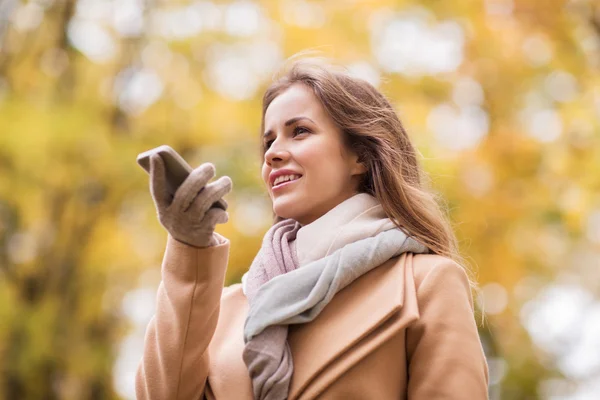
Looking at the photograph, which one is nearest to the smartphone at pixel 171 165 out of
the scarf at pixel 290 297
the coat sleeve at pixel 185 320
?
the coat sleeve at pixel 185 320

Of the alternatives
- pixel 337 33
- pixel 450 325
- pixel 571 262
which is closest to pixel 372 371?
pixel 450 325

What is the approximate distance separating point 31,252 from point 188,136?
173 centimetres

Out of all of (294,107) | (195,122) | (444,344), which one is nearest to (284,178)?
(294,107)

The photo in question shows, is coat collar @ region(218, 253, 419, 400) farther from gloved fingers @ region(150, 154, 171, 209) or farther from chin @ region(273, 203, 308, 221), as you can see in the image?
gloved fingers @ region(150, 154, 171, 209)

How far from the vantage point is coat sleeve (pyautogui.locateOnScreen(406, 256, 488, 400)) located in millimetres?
1982

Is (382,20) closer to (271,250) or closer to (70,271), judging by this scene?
(70,271)

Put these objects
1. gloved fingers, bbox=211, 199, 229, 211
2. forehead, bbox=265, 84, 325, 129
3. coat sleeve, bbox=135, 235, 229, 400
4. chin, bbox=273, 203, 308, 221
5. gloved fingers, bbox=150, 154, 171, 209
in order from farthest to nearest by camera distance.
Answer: forehead, bbox=265, 84, 325, 129, chin, bbox=273, 203, 308, 221, coat sleeve, bbox=135, 235, 229, 400, gloved fingers, bbox=211, 199, 229, 211, gloved fingers, bbox=150, 154, 171, 209

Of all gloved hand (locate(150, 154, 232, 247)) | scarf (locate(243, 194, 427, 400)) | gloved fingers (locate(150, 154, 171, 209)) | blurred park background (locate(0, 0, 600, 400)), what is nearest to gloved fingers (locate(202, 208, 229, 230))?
gloved hand (locate(150, 154, 232, 247))

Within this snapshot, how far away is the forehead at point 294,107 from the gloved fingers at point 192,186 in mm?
545

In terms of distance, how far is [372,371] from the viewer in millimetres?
2020

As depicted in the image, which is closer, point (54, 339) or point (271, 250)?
point (271, 250)

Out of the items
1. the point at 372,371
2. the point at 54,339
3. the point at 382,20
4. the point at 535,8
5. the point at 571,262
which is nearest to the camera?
the point at 372,371

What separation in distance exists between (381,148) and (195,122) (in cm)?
482

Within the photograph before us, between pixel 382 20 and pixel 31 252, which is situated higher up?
pixel 382 20
